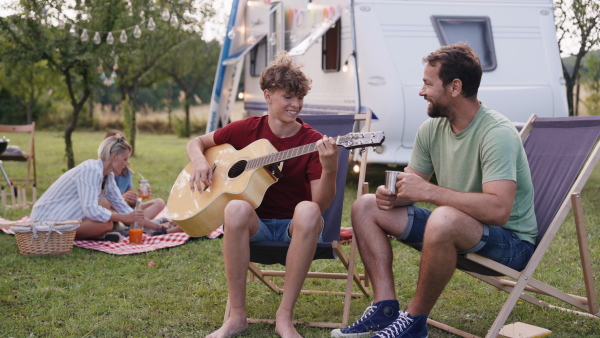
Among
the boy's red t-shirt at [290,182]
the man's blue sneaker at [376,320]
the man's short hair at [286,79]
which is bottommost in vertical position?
the man's blue sneaker at [376,320]

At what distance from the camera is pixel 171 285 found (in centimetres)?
390

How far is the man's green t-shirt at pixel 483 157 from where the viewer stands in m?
2.72

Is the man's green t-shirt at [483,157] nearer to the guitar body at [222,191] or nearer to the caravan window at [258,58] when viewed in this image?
the guitar body at [222,191]

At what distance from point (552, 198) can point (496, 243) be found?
504 mm

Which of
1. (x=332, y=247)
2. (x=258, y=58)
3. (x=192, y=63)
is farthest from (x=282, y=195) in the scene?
(x=192, y=63)

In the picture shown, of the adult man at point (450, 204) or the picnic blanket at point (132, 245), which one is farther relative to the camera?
the picnic blanket at point (132, 245)

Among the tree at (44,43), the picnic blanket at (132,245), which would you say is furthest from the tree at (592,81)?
the picnic blanket at (132,245)

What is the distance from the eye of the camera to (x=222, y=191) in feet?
10.5

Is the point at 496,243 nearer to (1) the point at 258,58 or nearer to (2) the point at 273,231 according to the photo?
(2) the point at 273,231

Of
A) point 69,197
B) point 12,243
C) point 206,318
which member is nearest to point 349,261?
point 206,318

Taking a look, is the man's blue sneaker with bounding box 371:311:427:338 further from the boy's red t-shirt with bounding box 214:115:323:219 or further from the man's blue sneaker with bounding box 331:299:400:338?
the boy's red t-shirt with bounding box 214:115:323:219

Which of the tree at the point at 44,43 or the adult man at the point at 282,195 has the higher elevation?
the tree at the point at 44,43

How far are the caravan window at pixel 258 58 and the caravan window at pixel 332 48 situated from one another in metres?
1.57

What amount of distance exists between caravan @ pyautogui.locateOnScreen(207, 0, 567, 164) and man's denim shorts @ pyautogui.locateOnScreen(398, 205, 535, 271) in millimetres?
3721
